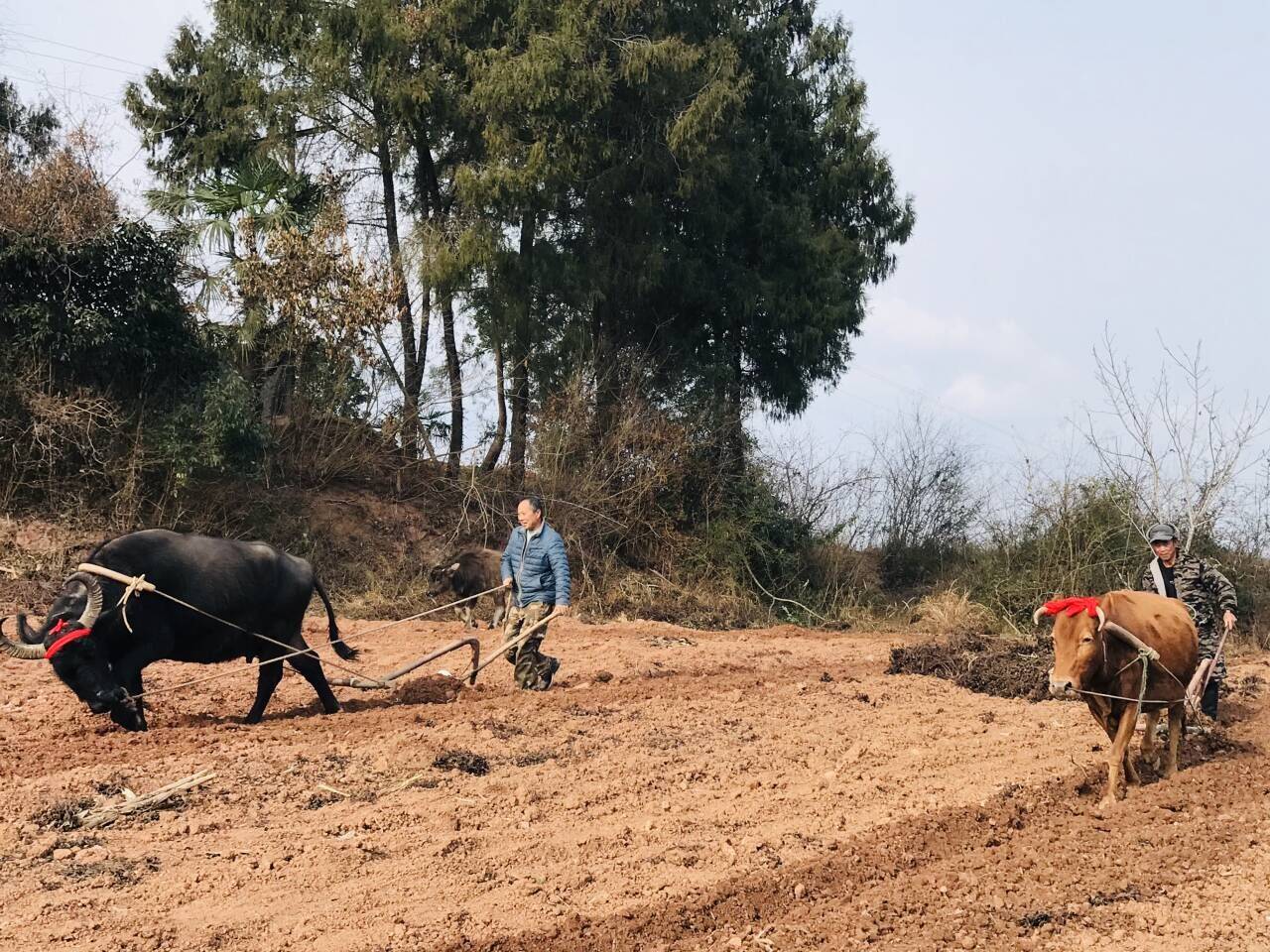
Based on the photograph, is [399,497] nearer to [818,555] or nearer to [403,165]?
[403,165]

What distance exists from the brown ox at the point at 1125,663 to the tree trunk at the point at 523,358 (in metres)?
14.2

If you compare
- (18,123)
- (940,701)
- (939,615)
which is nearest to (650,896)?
(940,701)

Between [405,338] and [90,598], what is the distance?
1347 cm

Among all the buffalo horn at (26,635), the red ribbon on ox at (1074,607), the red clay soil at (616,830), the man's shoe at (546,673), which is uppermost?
the red ribbon on ox at (1074,607)

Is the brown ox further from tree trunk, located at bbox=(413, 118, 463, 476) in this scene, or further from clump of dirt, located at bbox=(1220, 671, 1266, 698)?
tree trunk, located at bbox=(413, 118, 463, 476)

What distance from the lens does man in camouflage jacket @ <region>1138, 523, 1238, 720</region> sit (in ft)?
34.3

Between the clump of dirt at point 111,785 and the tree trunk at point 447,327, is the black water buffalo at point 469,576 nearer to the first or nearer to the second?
→ the tree trunk at point 447,327

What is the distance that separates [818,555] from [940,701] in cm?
1192

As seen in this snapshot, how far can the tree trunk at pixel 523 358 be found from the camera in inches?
871

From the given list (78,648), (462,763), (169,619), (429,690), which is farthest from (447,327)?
(462,763)

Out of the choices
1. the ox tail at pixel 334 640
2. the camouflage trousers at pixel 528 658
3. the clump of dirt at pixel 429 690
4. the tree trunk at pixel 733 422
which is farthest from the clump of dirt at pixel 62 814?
the tree trunk at pixel 733 422

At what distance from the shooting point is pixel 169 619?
10.1 metres

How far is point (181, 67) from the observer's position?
74.7 ft

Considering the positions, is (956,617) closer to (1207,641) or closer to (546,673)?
(1207,641)
